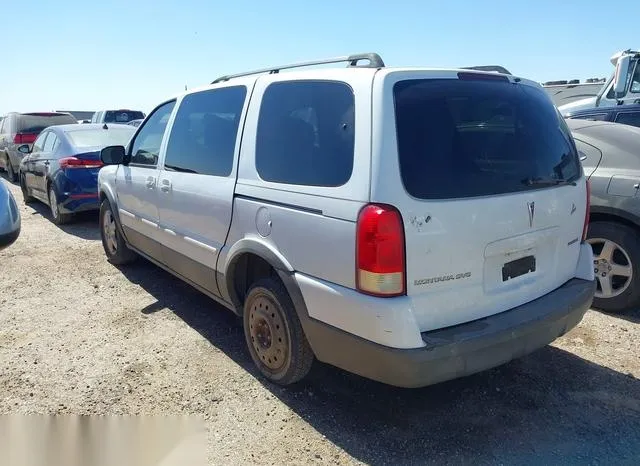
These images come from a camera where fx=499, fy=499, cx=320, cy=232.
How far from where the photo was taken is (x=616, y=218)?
416 cm

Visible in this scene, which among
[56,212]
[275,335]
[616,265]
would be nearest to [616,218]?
[616,265]

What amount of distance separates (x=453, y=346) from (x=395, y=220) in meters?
0.67

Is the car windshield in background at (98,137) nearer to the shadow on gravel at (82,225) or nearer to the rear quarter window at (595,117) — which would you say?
the shadow on gravel at (82,225)

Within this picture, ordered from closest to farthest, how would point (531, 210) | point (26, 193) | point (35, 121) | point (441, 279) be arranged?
point (441, 279)
point (531, 210)
point (26, 193)
point (35, 121)

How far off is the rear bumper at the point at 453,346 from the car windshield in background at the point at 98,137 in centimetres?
643

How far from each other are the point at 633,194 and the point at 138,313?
429 centimetres

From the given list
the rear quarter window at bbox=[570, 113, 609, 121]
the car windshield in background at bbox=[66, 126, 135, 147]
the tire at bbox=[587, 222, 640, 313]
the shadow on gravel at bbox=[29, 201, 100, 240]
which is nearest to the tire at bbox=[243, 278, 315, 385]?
the tire at bbox=[587, 222, 640, 313]

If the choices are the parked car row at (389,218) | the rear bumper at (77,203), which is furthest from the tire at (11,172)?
the parked car row at (389,218)

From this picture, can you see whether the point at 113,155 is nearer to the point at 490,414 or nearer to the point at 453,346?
the point at 453,346

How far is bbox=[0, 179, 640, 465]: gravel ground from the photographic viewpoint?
263 cm

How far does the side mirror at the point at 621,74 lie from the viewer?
8.76m

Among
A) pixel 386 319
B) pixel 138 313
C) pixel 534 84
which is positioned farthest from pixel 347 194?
pixel 138 313

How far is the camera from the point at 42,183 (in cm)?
842

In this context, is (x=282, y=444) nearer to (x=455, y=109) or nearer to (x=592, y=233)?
(x=455, y=109)
